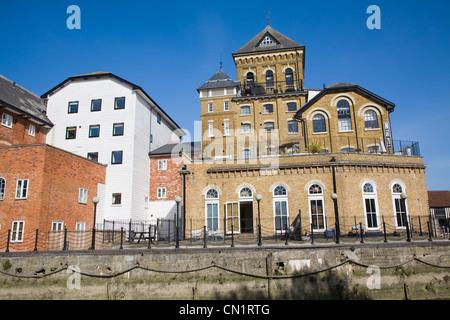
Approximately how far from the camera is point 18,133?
26.3 meters

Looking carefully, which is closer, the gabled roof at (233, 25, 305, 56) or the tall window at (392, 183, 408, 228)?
the tall window at (392, 183, 408, 228)

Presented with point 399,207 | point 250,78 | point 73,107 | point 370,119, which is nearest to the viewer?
point 399,207

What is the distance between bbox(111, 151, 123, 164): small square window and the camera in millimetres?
28152

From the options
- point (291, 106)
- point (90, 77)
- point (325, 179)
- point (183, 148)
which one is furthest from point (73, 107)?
point (325, 179)

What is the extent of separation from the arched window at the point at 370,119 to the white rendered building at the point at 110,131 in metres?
20.0

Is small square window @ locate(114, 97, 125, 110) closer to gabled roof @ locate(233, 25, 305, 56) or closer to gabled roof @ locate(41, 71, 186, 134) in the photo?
gabled roof @ locate(41, 71, 186, 134)

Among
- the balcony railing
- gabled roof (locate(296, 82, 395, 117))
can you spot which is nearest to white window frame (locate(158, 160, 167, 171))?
the balcony railing

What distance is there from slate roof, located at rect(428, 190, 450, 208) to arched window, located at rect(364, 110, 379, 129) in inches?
794

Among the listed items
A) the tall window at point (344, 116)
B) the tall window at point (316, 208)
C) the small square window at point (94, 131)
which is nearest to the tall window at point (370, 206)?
the tall window at point (316, 208)

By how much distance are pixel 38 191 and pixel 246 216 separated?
13511 millimetres

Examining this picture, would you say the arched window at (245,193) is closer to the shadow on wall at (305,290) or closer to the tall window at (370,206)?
the tall window at (370,206)

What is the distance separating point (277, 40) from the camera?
1382 inches

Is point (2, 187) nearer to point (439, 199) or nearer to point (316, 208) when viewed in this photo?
point (316, 208)
